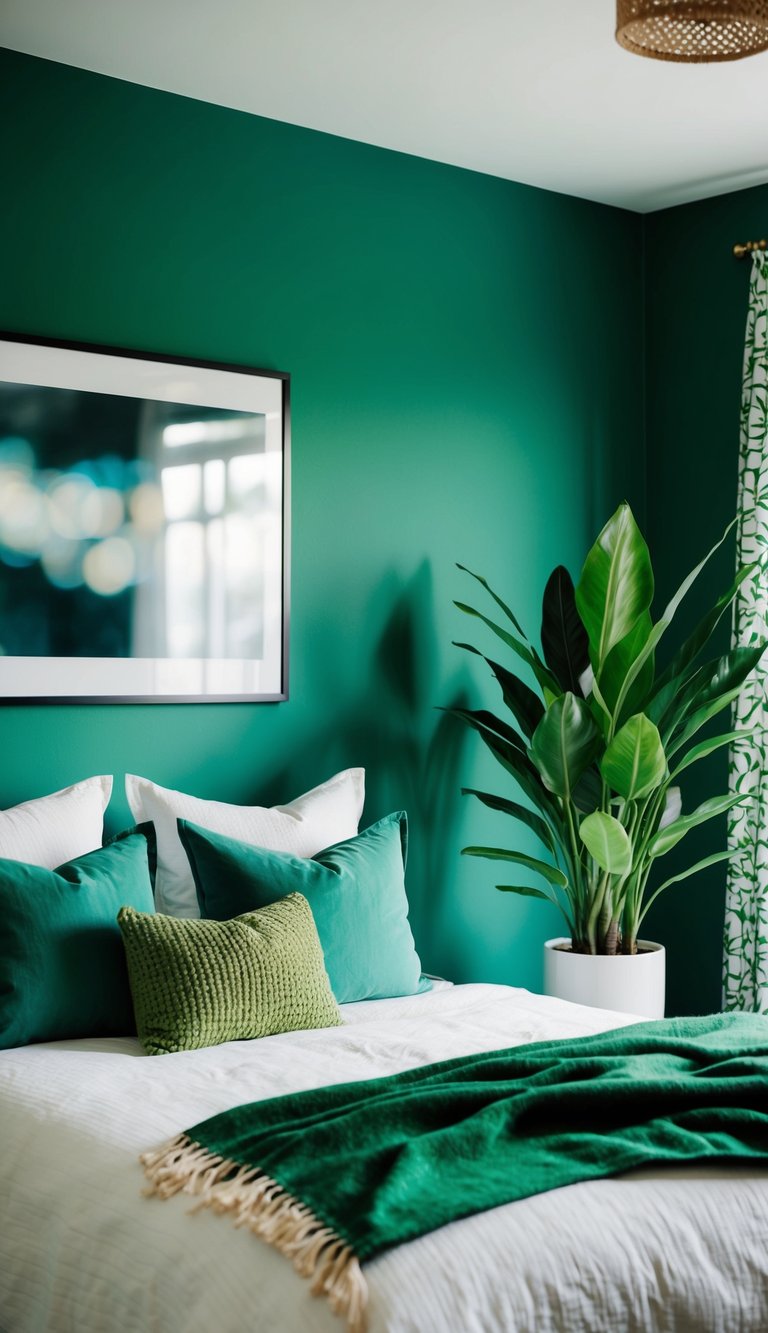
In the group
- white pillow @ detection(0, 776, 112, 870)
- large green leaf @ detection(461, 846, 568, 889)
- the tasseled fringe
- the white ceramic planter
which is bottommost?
the white ceramic planter

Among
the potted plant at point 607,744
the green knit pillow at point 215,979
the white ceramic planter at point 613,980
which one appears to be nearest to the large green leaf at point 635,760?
the potted plant at point 607,744

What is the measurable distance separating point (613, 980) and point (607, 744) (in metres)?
0.64

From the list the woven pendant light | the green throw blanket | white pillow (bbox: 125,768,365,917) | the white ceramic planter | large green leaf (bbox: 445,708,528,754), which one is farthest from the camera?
large green leaf (bbox: 445,708,528,754)

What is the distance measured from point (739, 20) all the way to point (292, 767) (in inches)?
86.0

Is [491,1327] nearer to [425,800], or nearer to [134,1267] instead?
[134,1267]

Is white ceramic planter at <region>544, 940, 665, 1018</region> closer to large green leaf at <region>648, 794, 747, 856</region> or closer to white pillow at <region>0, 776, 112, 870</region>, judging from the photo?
large green leaf at <region>648, 794, 747, 856</region>

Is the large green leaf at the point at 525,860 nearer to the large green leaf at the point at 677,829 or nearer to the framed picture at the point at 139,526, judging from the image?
the large green leaf at the point at 677,829

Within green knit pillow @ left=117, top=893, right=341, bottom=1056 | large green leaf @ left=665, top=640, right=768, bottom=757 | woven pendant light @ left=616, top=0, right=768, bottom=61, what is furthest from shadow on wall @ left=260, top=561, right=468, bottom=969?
woven pendant light @ left=616, top=0, right=768, bottom=61

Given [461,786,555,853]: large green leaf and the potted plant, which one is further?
[461,786,555,853]: large green leaf

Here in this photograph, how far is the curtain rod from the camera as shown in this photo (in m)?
4.28

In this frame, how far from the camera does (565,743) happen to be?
3600 millimetres

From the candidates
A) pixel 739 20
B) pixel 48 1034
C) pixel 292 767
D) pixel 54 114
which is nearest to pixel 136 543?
pixel 292 767

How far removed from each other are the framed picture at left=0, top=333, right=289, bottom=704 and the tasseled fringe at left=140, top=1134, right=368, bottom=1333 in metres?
1.52

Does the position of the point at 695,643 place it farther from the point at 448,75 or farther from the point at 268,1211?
the point at 268,1211
